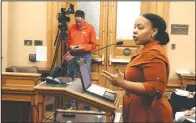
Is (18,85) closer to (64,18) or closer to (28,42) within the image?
(64,18)

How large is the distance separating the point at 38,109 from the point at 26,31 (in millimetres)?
3231

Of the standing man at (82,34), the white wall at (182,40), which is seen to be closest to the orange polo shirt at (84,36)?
the standing man at (82,34)

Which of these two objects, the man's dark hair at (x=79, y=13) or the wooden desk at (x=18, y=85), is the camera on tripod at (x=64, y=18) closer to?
the man's dark hair at (x=79, y=13)

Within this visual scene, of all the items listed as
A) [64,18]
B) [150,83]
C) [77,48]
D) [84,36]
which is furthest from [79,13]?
[150,83]

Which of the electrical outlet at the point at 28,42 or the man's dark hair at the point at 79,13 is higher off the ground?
the man's dark hair at the point at 79,13

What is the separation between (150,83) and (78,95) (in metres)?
0.44

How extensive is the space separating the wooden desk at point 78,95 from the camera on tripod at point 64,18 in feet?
8.82

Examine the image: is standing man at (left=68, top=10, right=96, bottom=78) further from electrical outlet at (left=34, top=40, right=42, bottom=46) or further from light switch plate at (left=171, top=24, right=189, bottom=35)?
light switch plate at (left=171, top=24, right=189, bottom=35)

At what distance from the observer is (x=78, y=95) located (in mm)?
1806

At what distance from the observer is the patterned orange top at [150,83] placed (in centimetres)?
158

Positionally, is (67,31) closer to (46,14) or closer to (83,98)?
(46,14)

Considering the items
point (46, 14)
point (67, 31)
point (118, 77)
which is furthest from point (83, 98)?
point (46, 14)

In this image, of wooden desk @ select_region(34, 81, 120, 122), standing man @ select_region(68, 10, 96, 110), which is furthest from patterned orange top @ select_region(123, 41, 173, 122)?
standing man @ select_region(68, 10, 96, 110)

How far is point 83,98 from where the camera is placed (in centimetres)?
180
